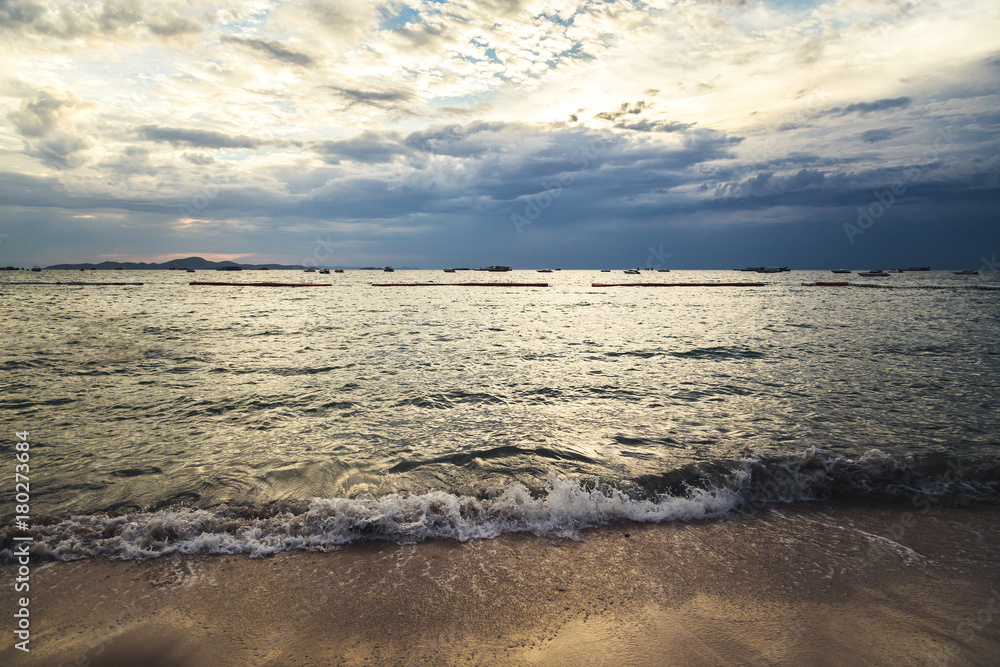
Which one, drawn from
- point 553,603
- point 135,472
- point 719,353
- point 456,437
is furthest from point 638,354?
point 135,472

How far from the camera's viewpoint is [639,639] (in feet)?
13.7

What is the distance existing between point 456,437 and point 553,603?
231 inches

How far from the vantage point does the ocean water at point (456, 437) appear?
6621mm

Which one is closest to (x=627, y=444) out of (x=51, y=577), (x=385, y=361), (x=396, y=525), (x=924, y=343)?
(x=396, y=525)

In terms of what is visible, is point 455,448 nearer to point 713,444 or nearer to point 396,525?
point 396,525

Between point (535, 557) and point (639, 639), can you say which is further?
point (535, 557)

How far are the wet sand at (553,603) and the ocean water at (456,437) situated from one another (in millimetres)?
672

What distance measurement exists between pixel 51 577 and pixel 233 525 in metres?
1.86

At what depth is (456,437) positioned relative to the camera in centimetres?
1034

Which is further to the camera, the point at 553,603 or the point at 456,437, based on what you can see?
the point at 456,437

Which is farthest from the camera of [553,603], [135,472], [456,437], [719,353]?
[719,353]

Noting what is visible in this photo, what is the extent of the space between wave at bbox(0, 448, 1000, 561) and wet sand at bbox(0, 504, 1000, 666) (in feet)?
1.01

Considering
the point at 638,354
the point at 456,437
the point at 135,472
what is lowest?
the point at 638,354

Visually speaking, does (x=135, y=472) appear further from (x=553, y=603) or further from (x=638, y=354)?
(x=638, y=354)
